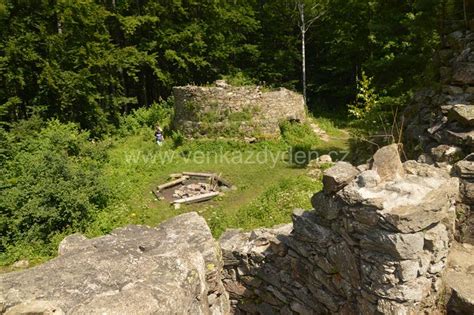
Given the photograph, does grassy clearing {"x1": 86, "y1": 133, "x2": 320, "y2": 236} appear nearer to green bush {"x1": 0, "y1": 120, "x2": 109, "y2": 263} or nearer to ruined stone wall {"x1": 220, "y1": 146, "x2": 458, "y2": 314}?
green bush {"x1": 0, "y1": 120, "x2": 109, "y2": 263}

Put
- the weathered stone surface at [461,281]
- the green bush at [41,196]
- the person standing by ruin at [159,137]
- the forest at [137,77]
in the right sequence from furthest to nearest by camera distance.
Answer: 1. the person standing by ruin at [159,137]
2. the forest at [137,77]
3. the green bush at [41,196]
4. the weathered stone surface at [461,281]

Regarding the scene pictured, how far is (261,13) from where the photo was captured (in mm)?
30906

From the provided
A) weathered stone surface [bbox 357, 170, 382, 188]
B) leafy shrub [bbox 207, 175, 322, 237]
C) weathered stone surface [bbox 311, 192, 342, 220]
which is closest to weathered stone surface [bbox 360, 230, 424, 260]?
weathered stone surface [bbox 357, 170, 382, 188]

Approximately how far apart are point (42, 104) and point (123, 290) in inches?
817

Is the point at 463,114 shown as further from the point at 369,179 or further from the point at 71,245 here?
the point at 71,245

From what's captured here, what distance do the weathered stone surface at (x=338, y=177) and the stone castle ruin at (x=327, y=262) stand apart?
0.01 metres

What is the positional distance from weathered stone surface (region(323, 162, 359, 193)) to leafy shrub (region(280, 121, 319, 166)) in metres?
11.1

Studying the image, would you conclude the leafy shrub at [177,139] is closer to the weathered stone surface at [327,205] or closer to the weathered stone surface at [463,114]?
the weathered stone surface at [463,114]

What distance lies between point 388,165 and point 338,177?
64 centimetres

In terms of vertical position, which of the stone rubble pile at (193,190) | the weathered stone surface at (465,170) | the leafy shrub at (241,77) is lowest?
the stone rubble pile at (193,190)

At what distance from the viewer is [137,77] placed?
82.6 feet

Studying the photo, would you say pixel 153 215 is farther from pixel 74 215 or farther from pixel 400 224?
pixel 400 224

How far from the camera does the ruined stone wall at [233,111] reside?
1833 centimetres

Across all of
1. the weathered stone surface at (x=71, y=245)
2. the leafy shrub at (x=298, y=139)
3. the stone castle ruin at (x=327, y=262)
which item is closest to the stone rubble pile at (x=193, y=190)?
the leafy shrub at (x=298, y=139)
